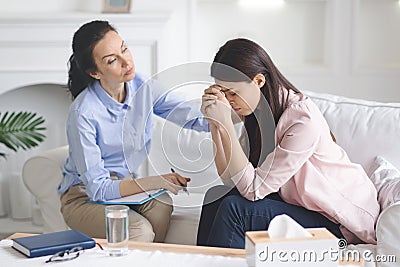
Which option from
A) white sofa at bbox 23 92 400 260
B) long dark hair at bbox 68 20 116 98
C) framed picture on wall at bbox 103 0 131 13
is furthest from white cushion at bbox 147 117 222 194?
framed picture on wall at bbox 103 0 131 13

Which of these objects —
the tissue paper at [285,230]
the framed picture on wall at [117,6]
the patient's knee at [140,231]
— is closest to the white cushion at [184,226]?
the patient's knee at [140,231]

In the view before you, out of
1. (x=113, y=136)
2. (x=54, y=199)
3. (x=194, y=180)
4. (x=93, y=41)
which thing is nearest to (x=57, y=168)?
(x=54, y=199)

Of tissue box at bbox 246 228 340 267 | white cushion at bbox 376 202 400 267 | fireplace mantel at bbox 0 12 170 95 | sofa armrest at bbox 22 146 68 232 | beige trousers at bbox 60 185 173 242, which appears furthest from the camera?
fireplace mantel at bbox 0 12 170 95

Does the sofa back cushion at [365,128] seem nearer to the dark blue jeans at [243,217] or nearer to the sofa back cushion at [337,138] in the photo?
the sofa back cushion at [337,138]

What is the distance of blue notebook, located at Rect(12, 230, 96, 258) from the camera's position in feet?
6.13

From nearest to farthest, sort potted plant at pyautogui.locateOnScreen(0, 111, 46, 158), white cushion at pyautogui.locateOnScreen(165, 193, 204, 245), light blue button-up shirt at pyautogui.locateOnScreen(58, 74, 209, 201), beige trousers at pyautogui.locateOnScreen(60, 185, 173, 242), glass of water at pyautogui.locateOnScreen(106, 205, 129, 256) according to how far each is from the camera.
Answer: glass of water at pyautogui.locateOnScreen(106, 205, 129, 256)
light blue button-up shirt at pyautogui.locateOnScreen(58, 74, 209, 201)
beige trousers at pyautogui.locateOnScreen(60, 185, 173, 242)
white cushion at pyautogui.locateOnScreen(165, 193, 204, 245)
potted plant at pyautogui.locateOnScreen(0, 111, 46, 158)

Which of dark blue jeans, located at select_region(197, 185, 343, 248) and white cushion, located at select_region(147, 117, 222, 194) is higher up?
white cushion, located at select_region(147, 117, 222, 194)

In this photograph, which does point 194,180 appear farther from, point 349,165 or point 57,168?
point 57,168

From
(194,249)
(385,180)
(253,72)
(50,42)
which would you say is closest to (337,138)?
(385,180)

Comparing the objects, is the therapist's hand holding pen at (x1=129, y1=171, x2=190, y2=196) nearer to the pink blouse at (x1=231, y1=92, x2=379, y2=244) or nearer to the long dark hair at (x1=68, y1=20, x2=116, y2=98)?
the pink blouse at (x1=231, y1=92, x2=379, y2=244)

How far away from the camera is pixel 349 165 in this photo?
2285 mm

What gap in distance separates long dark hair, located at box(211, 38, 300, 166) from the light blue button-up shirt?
14cm

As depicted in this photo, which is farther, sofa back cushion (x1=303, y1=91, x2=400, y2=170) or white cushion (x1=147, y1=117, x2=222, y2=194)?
sofa back cushion (x1=303, y1=91, x2=400, y2=170)

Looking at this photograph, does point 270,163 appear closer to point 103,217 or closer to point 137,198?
point 137,198
